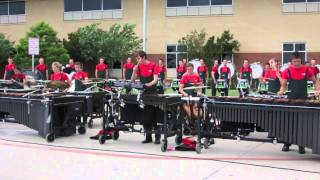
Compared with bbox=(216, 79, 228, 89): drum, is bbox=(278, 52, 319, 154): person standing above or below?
above

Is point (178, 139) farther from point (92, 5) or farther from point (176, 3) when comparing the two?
point (92, 5)

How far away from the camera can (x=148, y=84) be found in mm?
11070

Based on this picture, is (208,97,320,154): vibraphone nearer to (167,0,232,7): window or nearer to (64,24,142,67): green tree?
(64,24,142,67): green tree

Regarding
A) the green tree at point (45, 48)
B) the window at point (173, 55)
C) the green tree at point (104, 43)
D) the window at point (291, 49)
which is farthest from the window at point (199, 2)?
the green tree at point (45, 48)

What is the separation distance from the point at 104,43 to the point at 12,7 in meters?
13.2

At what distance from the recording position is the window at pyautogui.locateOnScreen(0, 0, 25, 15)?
4194 cm

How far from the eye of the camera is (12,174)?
8094 mm

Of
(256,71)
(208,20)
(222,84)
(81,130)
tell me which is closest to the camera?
(81,130)

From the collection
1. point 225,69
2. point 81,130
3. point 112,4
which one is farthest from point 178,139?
point 112,4

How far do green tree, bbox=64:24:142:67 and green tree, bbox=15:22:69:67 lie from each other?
1.14 meters

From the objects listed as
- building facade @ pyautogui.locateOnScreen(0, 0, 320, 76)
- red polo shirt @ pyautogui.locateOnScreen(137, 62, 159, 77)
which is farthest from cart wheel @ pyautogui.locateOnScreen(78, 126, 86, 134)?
building facade @ pyautogui.locateOnScreen(0, 0, 320, 76)

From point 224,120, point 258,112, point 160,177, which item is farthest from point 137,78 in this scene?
point 160,177

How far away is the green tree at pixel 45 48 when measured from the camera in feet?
110

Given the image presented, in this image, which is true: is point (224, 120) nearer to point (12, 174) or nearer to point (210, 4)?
Answer: point (12, 174)
